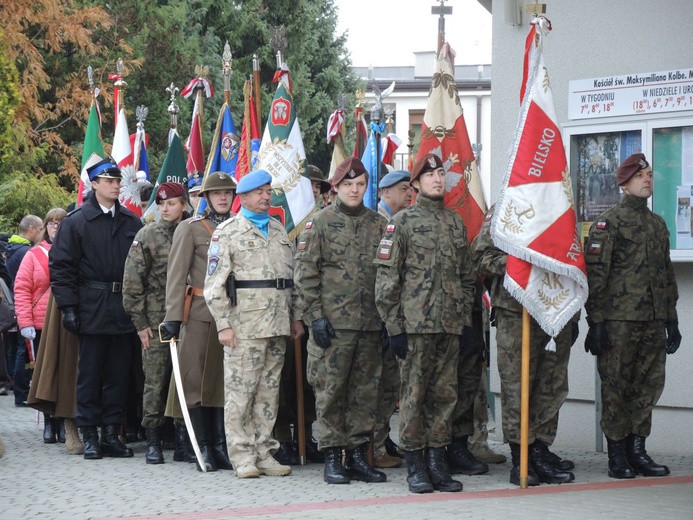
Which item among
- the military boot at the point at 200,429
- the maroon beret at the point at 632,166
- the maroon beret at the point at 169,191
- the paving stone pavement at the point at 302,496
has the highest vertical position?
the maroon beret at the point at 632,166

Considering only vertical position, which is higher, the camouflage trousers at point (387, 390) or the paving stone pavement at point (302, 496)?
the camouflage trousers at point (387, 390)

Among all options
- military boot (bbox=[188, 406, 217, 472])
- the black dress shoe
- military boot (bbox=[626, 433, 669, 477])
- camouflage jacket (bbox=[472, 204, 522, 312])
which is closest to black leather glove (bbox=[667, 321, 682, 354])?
military boot (bbox=[626, 433, 669, 477])

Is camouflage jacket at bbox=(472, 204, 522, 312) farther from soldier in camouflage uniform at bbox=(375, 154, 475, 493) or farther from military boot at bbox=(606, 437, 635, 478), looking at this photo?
military boot at bbox=(606, 437, 635, 478)

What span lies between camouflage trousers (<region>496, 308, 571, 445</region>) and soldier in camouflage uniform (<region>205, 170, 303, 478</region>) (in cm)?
167

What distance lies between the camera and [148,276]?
33.2 ft

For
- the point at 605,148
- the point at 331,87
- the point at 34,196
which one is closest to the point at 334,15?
the point at 331,87

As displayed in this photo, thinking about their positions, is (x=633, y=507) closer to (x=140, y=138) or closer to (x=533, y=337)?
(x=533, y=337)

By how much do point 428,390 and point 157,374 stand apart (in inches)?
104

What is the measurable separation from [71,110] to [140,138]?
36.3 ft

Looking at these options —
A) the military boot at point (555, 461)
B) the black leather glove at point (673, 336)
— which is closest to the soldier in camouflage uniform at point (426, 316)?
the military boot at point (555, 461)

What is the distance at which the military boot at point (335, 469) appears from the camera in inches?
340

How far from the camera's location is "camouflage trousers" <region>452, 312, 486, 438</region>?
895 centimetres

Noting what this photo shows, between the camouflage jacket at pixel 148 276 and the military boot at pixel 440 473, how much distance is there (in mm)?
2860

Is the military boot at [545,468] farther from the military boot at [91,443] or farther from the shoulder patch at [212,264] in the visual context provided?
the military boot at [91,443]
